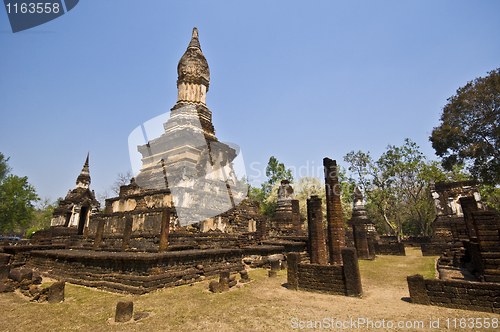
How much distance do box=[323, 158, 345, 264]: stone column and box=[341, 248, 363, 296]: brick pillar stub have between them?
3.97m

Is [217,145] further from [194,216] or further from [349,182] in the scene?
[349,182]

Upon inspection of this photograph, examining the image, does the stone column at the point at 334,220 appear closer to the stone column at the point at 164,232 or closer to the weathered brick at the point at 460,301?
the weathered brick at the point at 460,301

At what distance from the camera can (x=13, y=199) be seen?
102 ft

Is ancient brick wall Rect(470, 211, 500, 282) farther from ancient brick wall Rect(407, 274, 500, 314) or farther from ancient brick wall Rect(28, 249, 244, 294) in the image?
ancient brick wall Rect(28, 249, 244, 294)

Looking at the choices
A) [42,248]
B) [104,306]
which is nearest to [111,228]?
[42,248]

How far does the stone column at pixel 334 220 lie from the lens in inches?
396

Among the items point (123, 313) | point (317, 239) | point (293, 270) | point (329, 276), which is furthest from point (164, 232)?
point (317, 239)

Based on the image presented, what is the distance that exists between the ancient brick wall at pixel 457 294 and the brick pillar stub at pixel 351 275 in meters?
1.06

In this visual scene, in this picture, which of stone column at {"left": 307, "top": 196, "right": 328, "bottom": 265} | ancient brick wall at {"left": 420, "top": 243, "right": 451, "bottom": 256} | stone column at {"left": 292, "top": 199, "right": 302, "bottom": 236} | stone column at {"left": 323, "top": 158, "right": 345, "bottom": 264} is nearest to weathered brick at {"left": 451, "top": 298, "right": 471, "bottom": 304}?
stone column at {"left": 323, "top": 158, "right": 345, "bottom": 264}

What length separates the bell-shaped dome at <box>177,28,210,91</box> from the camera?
1905 centimetres

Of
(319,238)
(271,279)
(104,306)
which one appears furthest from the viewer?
(319,238)

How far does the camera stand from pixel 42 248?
440 inches

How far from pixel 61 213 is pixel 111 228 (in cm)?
1251

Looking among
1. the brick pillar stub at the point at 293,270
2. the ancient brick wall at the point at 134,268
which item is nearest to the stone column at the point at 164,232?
the ancient brick wall at the point at 134,268
